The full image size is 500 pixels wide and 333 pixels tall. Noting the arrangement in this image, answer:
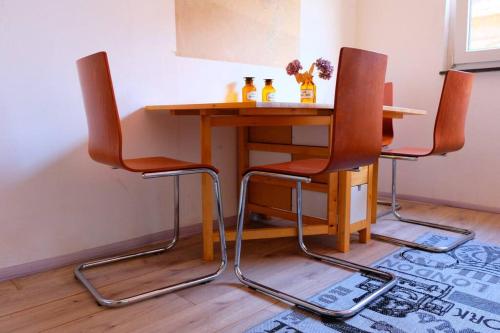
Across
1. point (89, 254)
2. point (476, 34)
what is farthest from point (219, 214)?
point (476, 34)

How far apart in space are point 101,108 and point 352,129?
0.88 metres

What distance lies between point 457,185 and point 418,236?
945 millimetres

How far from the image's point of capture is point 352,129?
1.40 metres

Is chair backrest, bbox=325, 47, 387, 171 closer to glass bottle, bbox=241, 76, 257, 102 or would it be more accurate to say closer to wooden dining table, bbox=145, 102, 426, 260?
wooden dining table, bbox=145, 102, 426, 260

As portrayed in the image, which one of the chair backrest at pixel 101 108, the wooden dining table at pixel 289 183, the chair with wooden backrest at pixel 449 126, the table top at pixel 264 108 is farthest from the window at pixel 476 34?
the chair backrest at pixel 101 108

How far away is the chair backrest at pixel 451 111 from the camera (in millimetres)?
2010

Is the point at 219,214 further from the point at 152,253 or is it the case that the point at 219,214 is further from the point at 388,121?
the point at 388,121

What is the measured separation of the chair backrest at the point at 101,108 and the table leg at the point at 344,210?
106cm

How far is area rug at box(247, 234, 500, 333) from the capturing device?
130 cm

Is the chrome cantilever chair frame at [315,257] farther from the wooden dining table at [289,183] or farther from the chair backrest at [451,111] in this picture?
the chair backrest at [451,111]

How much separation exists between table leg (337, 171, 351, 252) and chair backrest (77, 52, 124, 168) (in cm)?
106

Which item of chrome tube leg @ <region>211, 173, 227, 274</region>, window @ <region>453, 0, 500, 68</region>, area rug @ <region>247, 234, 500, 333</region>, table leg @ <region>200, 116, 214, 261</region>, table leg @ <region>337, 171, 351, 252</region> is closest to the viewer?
area rug @ <region>247, 234, 500, 333</region>

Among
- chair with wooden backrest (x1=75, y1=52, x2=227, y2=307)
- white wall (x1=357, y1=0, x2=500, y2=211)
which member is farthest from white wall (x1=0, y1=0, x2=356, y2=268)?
white wall (x1=357, y1=0, x2=500, y2=211)

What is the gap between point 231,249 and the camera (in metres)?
2.06
